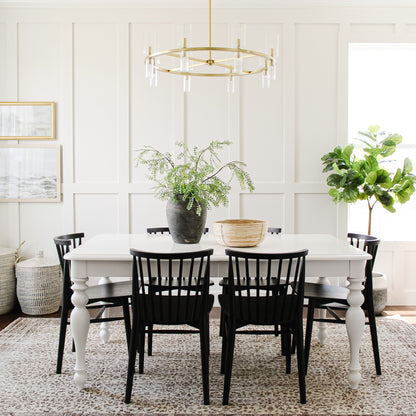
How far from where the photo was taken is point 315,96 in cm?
486

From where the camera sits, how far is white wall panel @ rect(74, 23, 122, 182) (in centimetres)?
480

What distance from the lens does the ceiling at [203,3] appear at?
15.4ft

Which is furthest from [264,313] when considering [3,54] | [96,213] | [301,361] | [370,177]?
[3,54]

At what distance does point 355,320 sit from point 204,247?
1.01 meters

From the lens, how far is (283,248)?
3.09 m

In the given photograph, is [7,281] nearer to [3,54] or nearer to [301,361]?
[3,54]

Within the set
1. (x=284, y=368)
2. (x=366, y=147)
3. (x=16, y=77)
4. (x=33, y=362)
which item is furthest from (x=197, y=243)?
(x=16, y=77)

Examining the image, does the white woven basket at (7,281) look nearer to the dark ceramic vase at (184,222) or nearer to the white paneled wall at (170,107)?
the white paneled wall at (170,107)

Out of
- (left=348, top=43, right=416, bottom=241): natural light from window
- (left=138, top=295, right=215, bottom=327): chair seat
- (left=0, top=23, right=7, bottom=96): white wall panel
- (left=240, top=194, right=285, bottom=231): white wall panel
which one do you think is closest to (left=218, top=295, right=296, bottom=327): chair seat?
(left=138, top=295, right=215, bottom=327): chair seat

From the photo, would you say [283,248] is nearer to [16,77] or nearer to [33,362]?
[33,362]

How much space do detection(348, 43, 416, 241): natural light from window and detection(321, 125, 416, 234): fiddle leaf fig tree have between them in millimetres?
465

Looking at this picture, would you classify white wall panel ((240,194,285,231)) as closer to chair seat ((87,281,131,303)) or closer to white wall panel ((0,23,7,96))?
chair seat ((87,281,131,303))

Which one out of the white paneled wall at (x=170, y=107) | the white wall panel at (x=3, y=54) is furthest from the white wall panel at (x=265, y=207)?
the white wall panel at (x=3, y=54)

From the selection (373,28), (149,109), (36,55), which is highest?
(373,28)
